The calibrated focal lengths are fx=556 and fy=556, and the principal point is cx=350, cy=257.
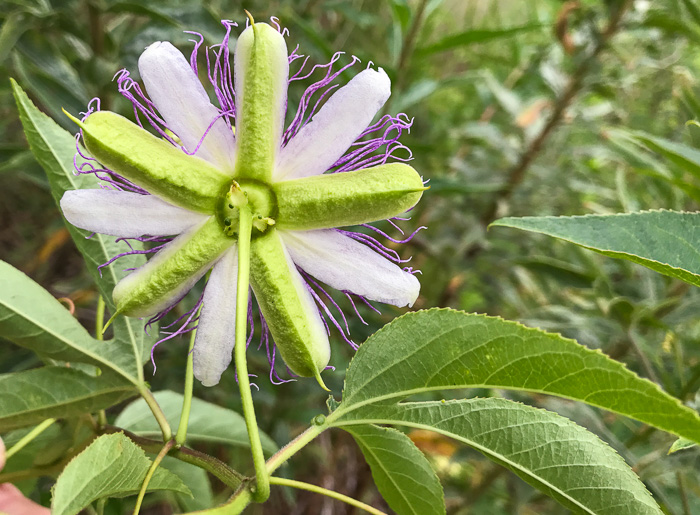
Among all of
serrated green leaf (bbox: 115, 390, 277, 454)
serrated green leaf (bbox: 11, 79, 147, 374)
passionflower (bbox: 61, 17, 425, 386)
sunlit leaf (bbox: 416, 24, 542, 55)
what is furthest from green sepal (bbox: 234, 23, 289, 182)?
sunlit leaf (bbox: 416, 24, 542, 55)

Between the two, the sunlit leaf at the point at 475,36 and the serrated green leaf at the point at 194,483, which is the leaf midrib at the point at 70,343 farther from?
the sunlit leaf at the point at 475,36

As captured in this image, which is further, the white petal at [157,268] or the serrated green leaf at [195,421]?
the serrated green leaf at [195,421]

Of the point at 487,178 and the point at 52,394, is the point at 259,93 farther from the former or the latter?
the point at 487,178

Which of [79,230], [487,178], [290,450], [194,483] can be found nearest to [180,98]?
[79,230]

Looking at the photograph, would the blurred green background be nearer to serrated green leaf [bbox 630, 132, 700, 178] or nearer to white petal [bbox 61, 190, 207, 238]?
serrated green leaf [bbox 630, 132, 700, 178]

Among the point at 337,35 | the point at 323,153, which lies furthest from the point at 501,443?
the point at 337,35

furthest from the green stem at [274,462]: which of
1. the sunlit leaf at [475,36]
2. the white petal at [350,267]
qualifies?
the sunlit leaf at [475,36]
